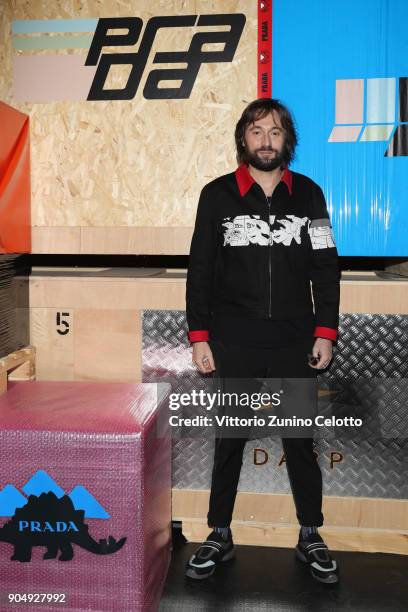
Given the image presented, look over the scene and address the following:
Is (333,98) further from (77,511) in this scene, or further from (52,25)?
(77,511)

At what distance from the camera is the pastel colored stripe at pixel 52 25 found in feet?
9.11

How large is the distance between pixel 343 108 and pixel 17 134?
155 centimetres

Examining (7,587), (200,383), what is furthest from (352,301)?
(7,587)

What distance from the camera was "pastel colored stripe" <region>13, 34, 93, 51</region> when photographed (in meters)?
2.79

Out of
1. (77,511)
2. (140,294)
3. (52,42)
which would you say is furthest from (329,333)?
(52,42)

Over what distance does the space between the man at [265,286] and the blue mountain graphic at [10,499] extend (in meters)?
0.82

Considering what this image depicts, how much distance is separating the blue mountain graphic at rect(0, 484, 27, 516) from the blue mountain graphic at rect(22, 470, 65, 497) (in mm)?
57

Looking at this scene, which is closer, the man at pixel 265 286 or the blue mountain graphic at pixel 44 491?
the blue mountain graphic at pixel 44 491

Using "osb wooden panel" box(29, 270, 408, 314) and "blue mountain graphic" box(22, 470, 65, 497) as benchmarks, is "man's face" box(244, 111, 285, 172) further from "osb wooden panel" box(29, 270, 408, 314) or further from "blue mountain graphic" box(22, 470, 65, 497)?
"blue mountain graphic" box(22, 470, 65, 497)

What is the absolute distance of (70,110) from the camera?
2.82m

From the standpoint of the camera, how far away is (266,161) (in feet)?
7.80

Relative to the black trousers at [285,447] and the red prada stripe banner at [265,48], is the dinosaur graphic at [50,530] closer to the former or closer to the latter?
the black trousers at [285,447]

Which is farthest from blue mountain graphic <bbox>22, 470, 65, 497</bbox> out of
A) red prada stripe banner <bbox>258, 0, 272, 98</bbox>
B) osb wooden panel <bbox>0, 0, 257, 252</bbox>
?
red prada stripe banner <bbox>258, 0, 272, 98</bbox>

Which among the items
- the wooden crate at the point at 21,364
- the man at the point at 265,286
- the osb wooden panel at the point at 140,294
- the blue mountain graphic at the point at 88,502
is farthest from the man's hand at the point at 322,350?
the wooden crate at the point at 21,364
